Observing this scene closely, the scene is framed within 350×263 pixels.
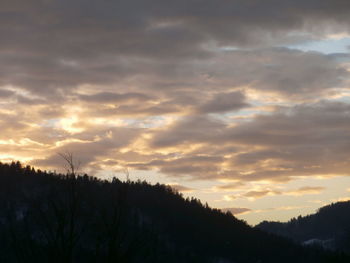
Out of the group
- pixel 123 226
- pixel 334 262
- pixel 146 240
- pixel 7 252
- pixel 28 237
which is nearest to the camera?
pixel 28 237

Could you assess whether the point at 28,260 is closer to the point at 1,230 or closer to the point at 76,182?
the point at 76,182

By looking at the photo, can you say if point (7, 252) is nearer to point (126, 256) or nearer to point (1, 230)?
point (1, 230)

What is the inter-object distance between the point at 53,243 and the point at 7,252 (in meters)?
161

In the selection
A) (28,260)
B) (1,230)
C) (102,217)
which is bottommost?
(28,260)

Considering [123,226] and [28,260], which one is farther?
[123,226]

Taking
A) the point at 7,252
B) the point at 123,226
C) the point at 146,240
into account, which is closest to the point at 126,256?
the point at 146,240

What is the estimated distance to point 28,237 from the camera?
45.1ft

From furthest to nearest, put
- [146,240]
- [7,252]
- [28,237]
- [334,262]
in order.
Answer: [7,252], [334,262], [146,240], [28,237]

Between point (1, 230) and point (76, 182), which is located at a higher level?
point (1, 230)

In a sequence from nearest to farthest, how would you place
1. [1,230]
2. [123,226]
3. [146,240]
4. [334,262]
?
[146,240]
[123,226]
[334,262]
[1,230]

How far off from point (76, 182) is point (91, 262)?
6.71 feet

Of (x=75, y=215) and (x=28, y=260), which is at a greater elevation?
(x=75, y=215)

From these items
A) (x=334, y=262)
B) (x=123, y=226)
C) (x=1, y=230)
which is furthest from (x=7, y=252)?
(x=123, y=226)

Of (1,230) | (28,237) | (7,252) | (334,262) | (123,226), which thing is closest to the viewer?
(28,237)
